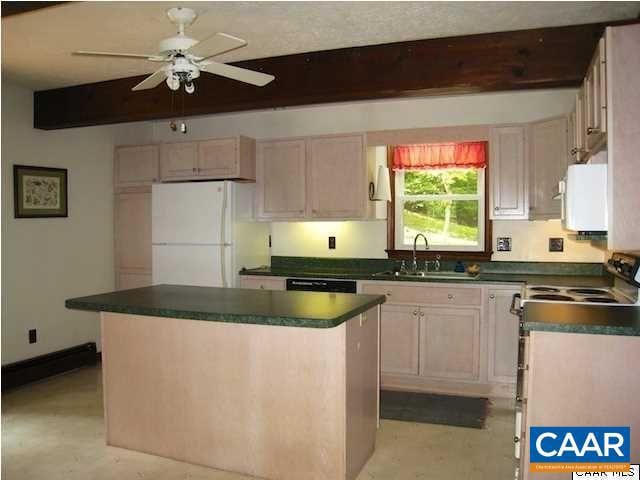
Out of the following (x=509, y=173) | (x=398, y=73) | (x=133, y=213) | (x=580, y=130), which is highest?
(x=398, y=73)

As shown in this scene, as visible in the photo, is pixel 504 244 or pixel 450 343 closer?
pixel 450 343

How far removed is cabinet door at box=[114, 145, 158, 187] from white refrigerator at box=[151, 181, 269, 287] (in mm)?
261

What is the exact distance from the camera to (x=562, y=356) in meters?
2.30

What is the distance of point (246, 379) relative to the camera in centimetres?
279

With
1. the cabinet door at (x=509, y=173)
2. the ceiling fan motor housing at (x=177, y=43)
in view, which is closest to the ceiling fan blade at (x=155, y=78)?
the ceiling fan motor housing at (x=177, y=43)

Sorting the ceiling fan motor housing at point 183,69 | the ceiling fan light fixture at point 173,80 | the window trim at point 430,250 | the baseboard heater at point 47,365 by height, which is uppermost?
the ceiling fan motor housing at point 183,69

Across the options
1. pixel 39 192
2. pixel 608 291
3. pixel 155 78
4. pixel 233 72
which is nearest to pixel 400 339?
pixel 608 291

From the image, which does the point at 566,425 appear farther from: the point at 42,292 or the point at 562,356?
the point at 42,292

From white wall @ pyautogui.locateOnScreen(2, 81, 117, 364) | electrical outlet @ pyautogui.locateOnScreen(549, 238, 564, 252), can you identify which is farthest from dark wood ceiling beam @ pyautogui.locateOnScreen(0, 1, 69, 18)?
electrical outlet @ pyautogui.locateOnScreen(549, 238, 564, 252)

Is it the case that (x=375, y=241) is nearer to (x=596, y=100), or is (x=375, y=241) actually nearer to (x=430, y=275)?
(x=430, y=275)

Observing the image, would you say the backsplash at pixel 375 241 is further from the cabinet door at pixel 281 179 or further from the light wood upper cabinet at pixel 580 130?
the light wood upper cabinet at pixel 580 130

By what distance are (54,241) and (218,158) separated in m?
1.59

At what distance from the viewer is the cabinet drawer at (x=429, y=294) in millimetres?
4105

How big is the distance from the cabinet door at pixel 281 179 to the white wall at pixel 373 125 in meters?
0.31
